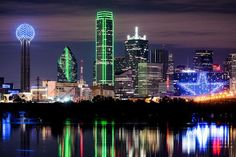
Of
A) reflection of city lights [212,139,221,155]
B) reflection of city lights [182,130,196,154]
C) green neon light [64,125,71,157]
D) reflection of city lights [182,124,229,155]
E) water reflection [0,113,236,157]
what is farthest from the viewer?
reflection of city lights [182,124,229,155]

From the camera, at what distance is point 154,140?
3553 inches

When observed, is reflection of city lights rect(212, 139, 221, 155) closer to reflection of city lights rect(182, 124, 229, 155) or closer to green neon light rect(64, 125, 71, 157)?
reflection of city lights rect(182, 124, 229, 155)

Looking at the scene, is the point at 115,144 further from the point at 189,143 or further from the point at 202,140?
the point at 202,140

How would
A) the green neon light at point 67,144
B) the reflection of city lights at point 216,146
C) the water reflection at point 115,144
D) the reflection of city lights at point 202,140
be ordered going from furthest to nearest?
the reflection of city lights at point 202,140
the reflection of city lights at point 216,146
the water reflection at point 115,144
the green neon light at point 67,144

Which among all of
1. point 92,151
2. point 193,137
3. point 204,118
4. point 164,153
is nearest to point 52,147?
point 92,151

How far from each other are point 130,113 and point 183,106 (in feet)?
47.8

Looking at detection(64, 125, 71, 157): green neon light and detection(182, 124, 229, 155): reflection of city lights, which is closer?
detection(64, 125, 71, 157): green neon light

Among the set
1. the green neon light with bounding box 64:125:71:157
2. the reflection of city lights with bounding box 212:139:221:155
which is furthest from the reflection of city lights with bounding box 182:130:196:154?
the green neon light with bounding box 64:125:71:157

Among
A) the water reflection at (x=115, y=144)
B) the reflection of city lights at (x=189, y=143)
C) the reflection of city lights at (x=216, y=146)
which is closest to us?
the water reflection at (x=115, y=144)

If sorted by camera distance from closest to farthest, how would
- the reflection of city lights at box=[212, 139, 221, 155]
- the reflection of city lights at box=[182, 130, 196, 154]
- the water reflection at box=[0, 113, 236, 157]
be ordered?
the water reflection at box=[0, 113, 236, 157] → the reflection of city lights at box=[212, 139, 221, 155] → the reflection of city lights at box=[182, 130, 196, 154]

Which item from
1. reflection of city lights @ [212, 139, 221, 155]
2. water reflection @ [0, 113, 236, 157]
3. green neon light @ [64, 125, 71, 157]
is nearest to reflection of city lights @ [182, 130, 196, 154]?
water reflection @ [0, 113, 236, 157]

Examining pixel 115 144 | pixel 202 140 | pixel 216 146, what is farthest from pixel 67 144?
pixel 202 140

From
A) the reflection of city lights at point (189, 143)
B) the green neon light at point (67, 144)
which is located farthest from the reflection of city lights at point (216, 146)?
the green neon light at point (67, 144)

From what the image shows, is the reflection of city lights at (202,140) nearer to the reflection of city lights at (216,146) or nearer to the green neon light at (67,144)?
the reflection of city lights at (216,146)
